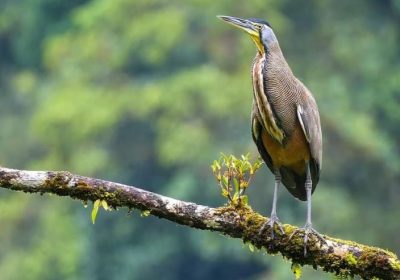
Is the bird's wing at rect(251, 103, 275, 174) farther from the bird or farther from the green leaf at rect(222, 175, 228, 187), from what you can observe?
the green leaf at rect(222, 175, 228, 187)

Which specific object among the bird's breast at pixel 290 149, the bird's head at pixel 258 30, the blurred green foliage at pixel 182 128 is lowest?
the bird's breast at pixel 290 149

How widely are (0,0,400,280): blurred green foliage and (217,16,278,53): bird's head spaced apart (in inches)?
726

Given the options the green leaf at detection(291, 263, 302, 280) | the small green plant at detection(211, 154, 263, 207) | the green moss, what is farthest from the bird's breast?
the green moss

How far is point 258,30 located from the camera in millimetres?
7074

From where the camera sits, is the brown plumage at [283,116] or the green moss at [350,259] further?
the brown plumage at [283,116]

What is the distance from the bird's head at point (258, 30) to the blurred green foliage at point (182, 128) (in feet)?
60.5

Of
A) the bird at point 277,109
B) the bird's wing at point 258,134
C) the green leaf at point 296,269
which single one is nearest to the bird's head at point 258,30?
the bird at point 277,109

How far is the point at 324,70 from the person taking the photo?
34.8m

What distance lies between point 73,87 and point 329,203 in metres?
9.37

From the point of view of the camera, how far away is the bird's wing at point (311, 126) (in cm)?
709

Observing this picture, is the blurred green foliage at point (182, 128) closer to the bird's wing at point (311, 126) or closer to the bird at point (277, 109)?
the bird's wing at point (311, 126)

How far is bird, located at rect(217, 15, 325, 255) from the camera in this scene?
6969mm

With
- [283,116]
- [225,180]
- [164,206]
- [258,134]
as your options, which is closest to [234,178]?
[225,180]

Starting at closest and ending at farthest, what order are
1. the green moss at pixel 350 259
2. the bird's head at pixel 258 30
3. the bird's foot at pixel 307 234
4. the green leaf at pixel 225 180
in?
the green moss at pixel 350 259
the bird's foot at pixel 307 234
the green leaf at pixel 225 180
the bird's head at pixel 258 30
